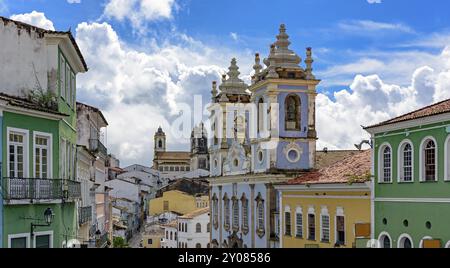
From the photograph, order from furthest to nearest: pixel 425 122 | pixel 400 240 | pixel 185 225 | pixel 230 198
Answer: pixel 185 225
pixel 230 198
pixel 400 240
pixel 425 122

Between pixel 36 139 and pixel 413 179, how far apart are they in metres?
10.7

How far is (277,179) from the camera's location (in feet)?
121

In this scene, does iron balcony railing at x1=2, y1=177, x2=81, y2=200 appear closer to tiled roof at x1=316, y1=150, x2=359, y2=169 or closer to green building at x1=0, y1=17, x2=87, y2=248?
green building at x1=0, y1=17, x2=87, y2=248

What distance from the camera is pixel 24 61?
2019cm

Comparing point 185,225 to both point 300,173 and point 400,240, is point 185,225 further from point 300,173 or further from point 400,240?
point 400,240

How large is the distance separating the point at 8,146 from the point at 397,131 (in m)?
11.7

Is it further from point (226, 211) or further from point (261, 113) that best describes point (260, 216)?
point (226, 211)

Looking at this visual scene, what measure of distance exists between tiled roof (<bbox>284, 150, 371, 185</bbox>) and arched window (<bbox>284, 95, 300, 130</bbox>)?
5.40 metres

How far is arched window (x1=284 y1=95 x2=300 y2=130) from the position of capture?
124 feet

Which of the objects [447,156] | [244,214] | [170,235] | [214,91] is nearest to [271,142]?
[244,214]

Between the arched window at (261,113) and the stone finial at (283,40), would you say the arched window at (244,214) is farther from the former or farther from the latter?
the stone finial at (283,40)

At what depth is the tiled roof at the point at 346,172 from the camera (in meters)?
26.4
